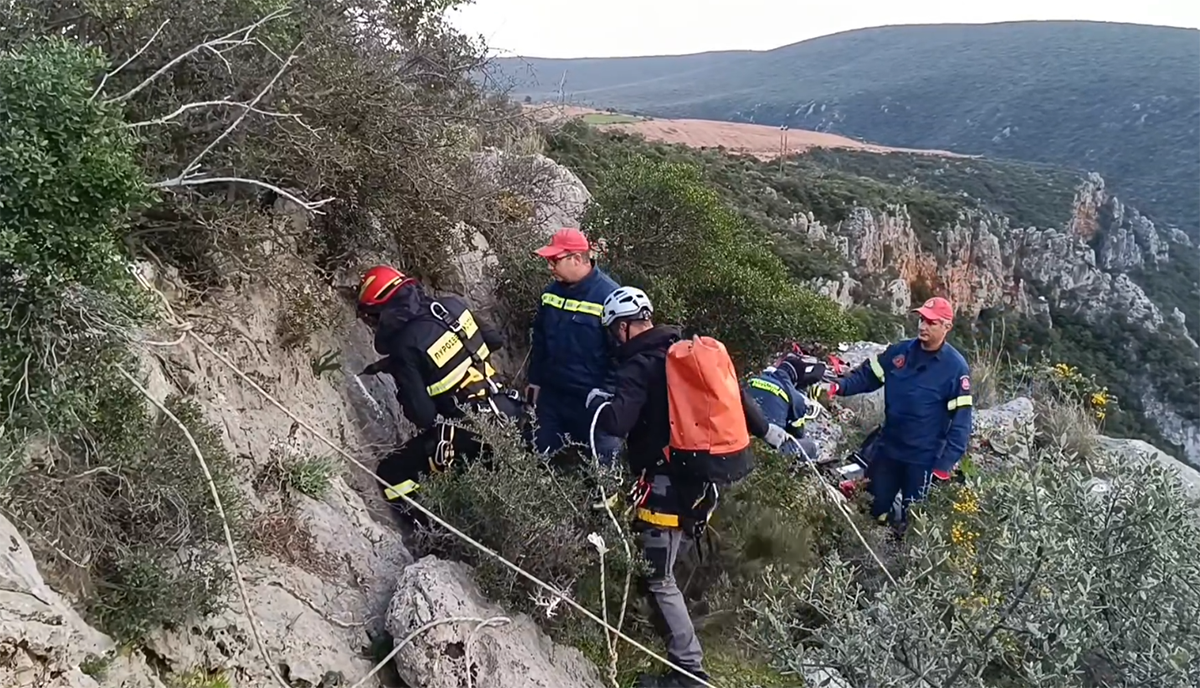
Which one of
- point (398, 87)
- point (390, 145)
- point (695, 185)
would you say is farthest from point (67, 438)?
point (695, 185)

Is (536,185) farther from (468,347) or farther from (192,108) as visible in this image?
(192,108)

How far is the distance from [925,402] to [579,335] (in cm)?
251

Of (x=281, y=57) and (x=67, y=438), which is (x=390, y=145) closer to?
(x=281, y=57)

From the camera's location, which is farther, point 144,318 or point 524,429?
point 524,429

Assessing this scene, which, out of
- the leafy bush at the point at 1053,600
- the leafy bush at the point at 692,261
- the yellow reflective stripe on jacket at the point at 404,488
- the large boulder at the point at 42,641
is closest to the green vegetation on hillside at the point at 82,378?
the large boulder at the point at 42,641

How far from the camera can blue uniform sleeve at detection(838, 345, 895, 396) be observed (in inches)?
254

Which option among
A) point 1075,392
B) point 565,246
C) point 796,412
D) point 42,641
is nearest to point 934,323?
point 796,412

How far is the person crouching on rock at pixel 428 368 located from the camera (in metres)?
5.02

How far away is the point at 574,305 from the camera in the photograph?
5.38 meters

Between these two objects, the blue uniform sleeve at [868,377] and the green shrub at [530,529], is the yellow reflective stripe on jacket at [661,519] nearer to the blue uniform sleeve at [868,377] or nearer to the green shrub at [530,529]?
the green shrub at [530,529]

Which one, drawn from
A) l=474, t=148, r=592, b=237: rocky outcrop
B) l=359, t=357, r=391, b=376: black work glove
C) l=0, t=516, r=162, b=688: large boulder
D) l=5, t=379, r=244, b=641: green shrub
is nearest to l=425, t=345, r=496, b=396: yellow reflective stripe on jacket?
l=359, t=357, r=391, b=376: black work glove

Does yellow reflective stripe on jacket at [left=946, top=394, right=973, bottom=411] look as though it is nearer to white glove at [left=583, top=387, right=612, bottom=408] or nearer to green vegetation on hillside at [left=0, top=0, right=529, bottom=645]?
white glove at [left=583, top=387, right=612, bottom=408]

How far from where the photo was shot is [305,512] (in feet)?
14.8

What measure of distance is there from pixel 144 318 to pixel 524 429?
240cm
